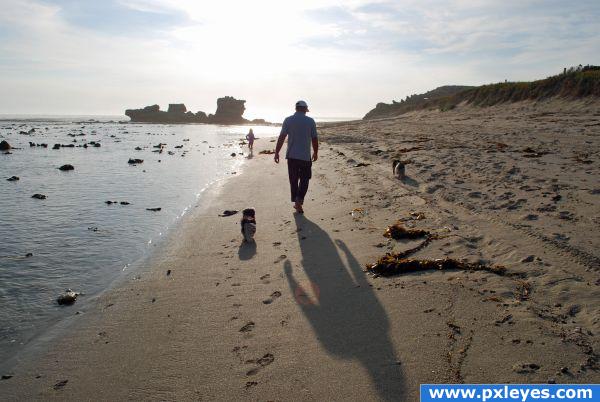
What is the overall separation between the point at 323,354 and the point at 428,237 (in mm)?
2839

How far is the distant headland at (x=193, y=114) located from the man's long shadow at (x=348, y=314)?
10621 cm

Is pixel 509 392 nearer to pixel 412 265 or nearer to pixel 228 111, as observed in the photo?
pixel 412 265

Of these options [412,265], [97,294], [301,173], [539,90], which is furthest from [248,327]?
[539,90]

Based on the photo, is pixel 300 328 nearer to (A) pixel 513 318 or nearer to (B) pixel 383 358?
(B) pixel 383 358

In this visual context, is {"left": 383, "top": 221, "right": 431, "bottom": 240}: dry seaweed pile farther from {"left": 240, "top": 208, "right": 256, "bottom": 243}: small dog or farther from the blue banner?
the blue banner

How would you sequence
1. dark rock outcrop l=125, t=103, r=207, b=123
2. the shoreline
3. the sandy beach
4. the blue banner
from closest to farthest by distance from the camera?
1. the blue banner
2. the sandy beach
3. the shoreline
4. dark rock outcrop l=125, t=103, r=207, b=123

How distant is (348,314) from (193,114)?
4592 inches

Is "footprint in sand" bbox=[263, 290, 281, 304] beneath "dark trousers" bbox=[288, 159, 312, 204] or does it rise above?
beneath

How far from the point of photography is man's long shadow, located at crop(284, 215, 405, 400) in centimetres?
283

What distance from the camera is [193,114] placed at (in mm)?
113188

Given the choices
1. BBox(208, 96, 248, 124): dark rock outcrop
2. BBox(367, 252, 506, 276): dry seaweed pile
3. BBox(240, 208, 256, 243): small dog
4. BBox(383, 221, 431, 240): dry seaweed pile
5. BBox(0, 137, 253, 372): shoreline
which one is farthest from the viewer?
BBox(208, 96, 248, 124): dark rock outcrop

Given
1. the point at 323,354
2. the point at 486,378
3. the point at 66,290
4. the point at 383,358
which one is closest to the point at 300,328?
the point at 323,354

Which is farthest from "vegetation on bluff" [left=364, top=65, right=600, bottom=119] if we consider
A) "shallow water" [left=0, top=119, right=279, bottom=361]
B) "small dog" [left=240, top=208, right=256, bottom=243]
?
"small dog" [left=240, top=208, right=256, bottom=243]

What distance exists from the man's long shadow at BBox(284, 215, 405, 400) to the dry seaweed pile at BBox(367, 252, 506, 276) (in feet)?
0.75
